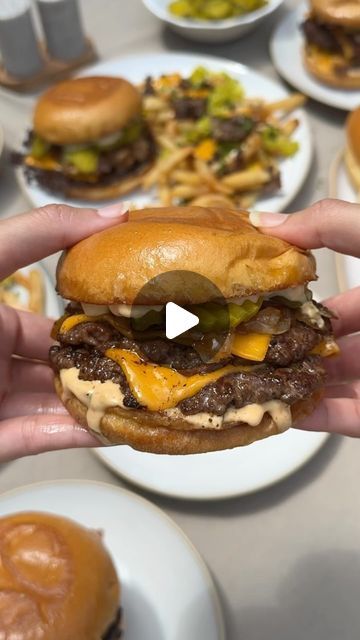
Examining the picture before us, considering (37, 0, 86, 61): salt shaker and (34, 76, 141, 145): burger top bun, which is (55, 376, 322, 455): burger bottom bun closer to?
(34, 76, 141, 145): burger top bun

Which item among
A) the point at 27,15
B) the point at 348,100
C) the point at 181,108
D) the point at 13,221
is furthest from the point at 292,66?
the point at 13,221

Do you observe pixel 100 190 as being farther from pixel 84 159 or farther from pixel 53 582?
pixel 53 582

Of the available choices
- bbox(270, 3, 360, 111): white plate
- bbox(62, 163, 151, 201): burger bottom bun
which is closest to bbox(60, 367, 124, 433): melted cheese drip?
bbox(62, 163, 151, 201): burger bottom bun

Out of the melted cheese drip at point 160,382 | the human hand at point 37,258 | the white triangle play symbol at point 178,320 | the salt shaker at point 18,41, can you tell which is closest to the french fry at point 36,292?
the human hand at point 37,258

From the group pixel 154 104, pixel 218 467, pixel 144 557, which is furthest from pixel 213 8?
pixel 144 557

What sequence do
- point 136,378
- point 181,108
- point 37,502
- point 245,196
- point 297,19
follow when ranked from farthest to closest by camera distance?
point 297,19 < point 181,108 < point 245,196 < point 37,502 < point 136,378

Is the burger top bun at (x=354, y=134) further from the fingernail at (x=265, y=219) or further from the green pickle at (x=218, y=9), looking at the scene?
the fingernail at (x=265, y=219)

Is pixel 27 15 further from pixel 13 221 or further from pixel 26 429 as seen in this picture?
pixel 26 429
